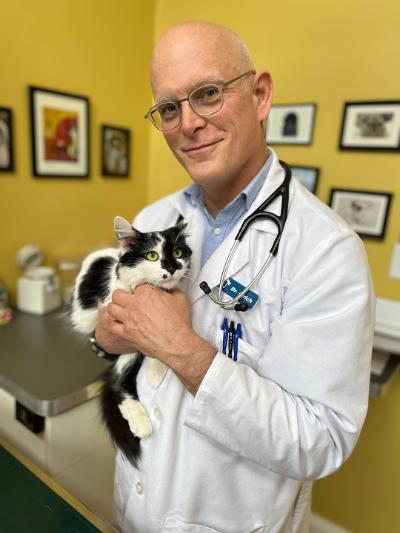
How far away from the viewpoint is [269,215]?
789 mm

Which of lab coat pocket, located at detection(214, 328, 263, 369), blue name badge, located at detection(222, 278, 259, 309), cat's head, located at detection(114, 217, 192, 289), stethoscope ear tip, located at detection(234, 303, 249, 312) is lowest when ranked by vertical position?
lab coat pocket, located at detection(214, 328, 263, 369)

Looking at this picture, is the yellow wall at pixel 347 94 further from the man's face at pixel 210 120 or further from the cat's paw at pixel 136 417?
the cat's paw at pixel 136 417

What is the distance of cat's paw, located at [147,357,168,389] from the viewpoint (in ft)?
2.87

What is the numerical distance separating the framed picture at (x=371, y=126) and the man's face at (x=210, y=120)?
86 centimetres

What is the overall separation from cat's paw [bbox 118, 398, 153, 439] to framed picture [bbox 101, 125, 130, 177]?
139 centimetres

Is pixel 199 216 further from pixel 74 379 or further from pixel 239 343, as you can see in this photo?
pixel 74 379

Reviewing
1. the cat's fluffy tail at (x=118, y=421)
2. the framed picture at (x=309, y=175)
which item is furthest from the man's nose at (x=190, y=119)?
the framed picture at (x=309, y=175)

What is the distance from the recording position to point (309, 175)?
1.65 meters

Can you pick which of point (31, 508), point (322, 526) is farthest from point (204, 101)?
point (322, 526)

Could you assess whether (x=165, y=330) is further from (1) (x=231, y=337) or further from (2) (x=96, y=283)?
(2) (x=96, y=283)

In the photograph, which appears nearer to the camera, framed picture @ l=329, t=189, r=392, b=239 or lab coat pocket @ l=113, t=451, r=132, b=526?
lab coat pocket @ l=113, t=451, r=132, b=526

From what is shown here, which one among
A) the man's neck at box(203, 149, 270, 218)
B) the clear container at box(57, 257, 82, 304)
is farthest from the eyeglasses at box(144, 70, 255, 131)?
the clear container at box(57, 257, 82, 304)

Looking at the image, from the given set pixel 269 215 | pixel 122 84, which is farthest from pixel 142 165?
pixel 269 215

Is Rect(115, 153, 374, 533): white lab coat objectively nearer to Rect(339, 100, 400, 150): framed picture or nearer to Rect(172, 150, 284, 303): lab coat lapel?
Rect(172, 150, 284, 303): lab coat lapel
